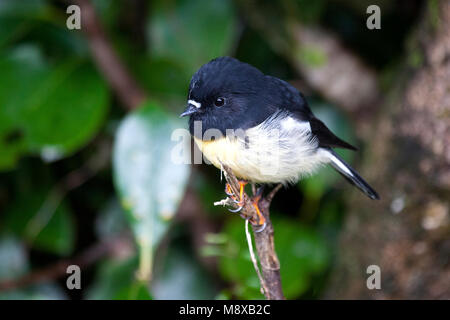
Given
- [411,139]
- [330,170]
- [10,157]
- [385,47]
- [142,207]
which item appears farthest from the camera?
[385,47]

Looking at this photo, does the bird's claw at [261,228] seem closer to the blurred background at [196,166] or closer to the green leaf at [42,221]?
the blurred background at [196,166]

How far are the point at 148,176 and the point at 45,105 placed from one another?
674 mm

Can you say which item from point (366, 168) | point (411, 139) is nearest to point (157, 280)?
point (366, 168)

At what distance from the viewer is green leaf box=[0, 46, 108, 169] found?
229 centimetres

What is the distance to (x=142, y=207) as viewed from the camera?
6.45ft

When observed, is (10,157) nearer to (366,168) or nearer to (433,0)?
(366,168)

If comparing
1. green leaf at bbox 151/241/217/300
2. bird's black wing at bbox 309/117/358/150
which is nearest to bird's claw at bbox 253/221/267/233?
bird's black wing at bbox 309/117/358/150

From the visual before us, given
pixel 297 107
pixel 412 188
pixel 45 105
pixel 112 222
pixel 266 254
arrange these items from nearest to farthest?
pixel 266 254
pixel 297 107
pixel 412 188
pixel 45 105
pixel 112 222

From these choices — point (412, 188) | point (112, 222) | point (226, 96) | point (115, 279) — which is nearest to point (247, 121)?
point (226, 96)

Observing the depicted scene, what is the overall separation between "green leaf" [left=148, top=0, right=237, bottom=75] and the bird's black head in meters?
0.84

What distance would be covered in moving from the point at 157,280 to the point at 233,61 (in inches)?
55.4

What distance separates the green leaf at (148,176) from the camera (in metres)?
1.95

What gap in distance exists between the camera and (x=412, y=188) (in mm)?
2115

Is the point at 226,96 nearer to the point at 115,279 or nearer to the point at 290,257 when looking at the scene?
the point at 290,257
